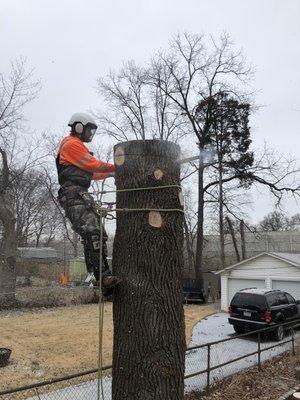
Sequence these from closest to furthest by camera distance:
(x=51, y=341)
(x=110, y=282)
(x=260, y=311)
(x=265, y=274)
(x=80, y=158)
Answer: (x=110, y=282)
(x=80, y=158)
(x=51, y=341)
(x=260, y=311)
(x=265, y=274)

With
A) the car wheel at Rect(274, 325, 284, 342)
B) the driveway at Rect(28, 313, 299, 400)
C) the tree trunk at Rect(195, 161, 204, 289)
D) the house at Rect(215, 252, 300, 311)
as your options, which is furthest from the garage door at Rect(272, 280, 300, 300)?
the tree trunk at Rect(195, 161, 204, 289)

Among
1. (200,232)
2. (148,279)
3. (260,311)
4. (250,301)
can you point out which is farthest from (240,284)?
(148,279)

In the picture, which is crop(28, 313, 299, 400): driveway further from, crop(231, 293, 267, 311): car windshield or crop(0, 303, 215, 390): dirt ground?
crop(231, 293, 267, 311): car windshield

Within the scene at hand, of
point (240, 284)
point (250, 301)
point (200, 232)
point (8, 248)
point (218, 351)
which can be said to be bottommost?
point (218, 351)

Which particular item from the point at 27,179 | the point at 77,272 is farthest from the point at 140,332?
the point at 77,272

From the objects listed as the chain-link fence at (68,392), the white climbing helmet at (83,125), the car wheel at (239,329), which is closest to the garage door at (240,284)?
the car wheel at (239,329)

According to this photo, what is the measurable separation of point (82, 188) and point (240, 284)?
76.5 ft

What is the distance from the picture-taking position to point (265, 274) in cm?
2475

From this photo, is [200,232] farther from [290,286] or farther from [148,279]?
[148,279]

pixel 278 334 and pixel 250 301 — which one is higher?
pixel 250 301

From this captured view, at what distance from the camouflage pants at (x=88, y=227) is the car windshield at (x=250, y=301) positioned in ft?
46.3

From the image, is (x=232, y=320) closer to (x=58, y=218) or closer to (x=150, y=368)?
(x=150, y=368)

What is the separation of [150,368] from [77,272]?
3458cm

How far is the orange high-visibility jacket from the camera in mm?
3699
